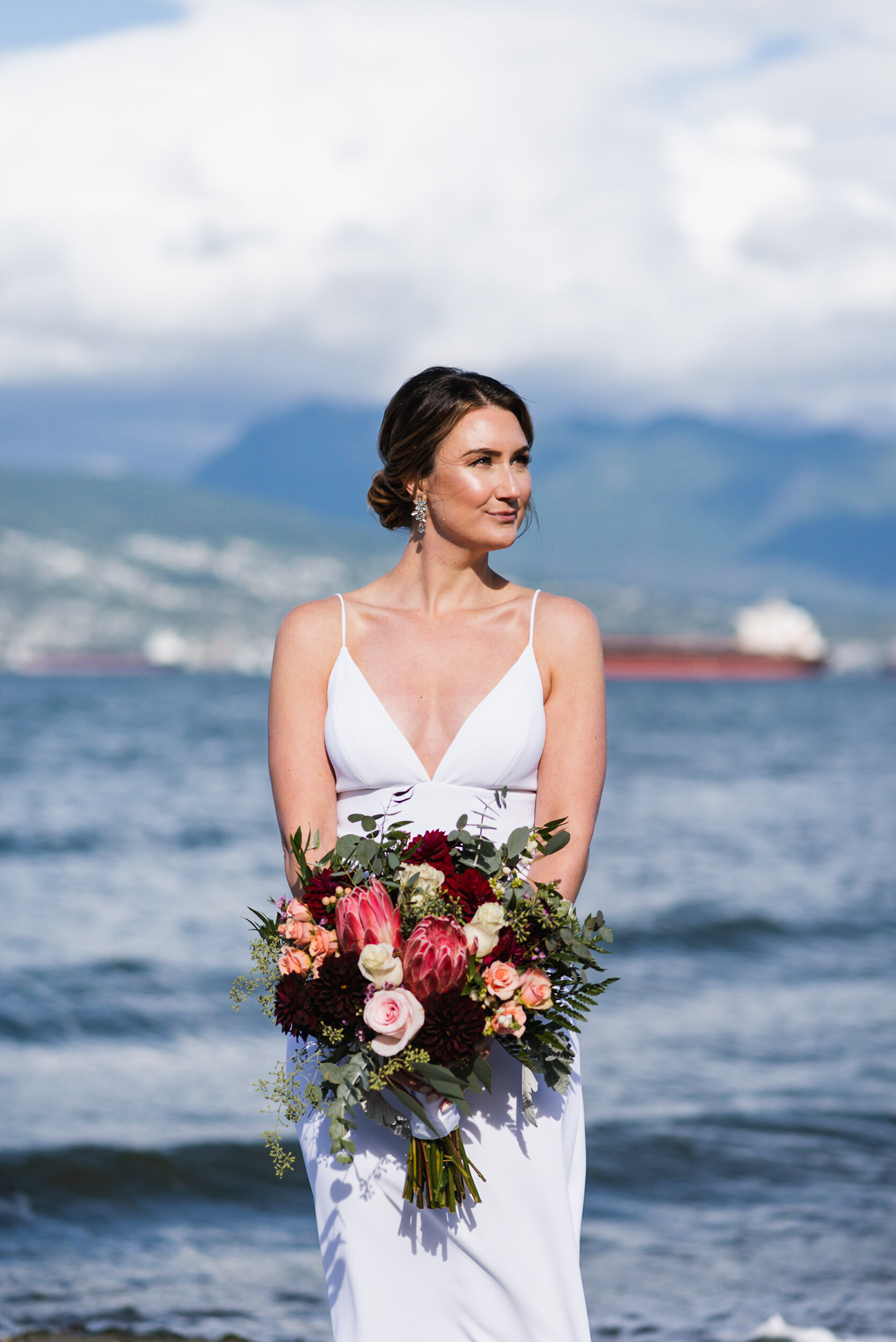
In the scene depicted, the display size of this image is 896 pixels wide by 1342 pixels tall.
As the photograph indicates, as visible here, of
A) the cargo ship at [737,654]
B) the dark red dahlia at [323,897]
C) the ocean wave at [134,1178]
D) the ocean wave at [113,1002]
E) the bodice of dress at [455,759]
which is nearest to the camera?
the dark red dahlia at [323,897]

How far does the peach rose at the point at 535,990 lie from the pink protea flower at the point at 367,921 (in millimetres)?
253

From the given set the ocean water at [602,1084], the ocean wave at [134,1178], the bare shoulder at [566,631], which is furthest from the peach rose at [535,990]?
the ocean wave at [134,1178]

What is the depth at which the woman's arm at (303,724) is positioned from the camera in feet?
10.7

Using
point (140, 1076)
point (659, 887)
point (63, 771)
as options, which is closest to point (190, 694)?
point (63, 771)

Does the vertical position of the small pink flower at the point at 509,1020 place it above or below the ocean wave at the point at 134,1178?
above

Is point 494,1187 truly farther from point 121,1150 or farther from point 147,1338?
point 121,1150

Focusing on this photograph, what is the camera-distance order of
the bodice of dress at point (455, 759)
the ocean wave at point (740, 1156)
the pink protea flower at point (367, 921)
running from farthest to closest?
1. the ocean wave at point (740, 1156)
2. the bodice of dress at point (455, 759)
3. the pink protea flower at point (367, 921)

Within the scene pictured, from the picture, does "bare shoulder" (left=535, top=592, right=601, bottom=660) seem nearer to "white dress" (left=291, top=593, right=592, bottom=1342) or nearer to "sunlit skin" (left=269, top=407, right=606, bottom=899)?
"sunlit skin" (left=269, top=407, right=606, bottom=899)

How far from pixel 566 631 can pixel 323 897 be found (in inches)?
35.3

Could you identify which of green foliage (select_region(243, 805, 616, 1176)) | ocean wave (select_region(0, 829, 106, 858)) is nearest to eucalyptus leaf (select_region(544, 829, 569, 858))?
green foliage (select_region(243, 805, 616, 1176))

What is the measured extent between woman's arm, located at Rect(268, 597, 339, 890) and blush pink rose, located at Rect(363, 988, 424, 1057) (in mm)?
585

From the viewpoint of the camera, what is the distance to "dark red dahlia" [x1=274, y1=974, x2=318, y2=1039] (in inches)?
109

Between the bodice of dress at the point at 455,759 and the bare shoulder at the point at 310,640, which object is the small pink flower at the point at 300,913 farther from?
the bare shoulder at the point at 310,640

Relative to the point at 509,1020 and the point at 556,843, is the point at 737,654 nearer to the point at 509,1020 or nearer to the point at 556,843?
the point at 556,843
